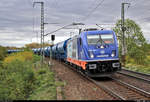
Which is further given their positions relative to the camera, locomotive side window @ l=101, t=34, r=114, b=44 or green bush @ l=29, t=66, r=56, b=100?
locomotive side window @ l=101, t=34, r=114, b=44

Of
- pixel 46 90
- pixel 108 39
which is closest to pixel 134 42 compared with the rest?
pixel 108 39

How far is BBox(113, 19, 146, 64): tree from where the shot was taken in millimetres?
31156

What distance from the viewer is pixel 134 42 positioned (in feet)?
109

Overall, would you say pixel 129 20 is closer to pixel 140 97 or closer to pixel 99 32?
pixel 99 32

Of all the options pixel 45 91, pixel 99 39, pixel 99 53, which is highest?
pixel 99 39

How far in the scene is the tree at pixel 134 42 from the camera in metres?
31.2

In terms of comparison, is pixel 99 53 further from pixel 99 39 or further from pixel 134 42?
pixel 134 42

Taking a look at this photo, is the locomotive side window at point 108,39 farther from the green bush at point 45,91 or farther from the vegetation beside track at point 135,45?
the vegetation beside track at point 135,45

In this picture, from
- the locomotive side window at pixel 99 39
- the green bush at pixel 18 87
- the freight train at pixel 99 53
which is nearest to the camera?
the green bush at pixel 18 87

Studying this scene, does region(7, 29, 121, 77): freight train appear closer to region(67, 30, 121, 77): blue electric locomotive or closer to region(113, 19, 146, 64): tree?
region(67, 30, 121, 77): blue electric locomotive

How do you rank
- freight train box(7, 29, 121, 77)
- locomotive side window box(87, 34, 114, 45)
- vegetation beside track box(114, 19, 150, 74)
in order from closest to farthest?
freight train box(7, 29, 121, 77) < locomotive side window box(87, 34, 114, 45) < vegetation beside track box(114, 19, 150, 74)

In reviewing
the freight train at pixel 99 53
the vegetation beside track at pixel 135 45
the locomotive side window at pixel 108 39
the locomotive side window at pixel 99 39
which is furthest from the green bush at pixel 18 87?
the vegetation beside track at pixel 135 45

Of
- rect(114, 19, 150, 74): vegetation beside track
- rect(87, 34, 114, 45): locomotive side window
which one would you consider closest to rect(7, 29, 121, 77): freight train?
rect(87, 34, 114, 45): locomotive side window

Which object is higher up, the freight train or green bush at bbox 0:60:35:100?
the freight train
